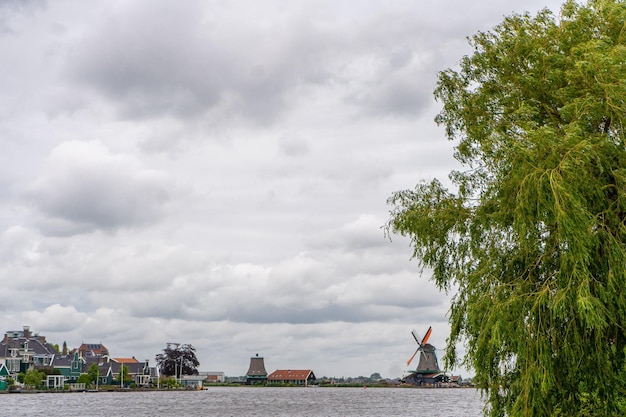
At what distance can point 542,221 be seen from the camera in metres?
17.1

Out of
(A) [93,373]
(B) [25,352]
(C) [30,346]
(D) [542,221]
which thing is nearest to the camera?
(D) [542,221]

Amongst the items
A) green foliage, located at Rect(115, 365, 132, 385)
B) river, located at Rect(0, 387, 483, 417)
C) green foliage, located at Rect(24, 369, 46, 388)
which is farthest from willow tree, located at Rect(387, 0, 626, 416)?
green foliage, located at Rect(115, 365, 132, 385)

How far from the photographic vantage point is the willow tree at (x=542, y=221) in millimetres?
16297

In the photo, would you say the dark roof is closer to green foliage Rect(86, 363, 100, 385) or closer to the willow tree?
green foliage Rect(86, 363, 100, 385)

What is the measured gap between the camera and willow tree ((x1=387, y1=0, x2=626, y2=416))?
642 inches

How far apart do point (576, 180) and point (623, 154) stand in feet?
5.90

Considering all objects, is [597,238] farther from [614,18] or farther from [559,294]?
[614,18]

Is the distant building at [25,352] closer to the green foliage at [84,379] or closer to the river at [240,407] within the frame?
the green foliage at [84,379]

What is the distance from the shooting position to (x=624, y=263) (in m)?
16.3

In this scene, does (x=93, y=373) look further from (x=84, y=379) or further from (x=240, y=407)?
(x=240, y=407)

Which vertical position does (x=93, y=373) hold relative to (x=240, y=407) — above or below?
above

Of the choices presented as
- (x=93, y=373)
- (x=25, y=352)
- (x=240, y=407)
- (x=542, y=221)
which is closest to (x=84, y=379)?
(x=93, y=373)

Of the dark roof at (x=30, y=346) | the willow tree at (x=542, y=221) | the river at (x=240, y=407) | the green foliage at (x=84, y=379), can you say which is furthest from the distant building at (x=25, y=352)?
the willow tree at (x=542, y=221)

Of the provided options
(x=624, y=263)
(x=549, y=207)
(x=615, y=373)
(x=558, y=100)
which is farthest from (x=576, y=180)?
(x=615, y=373)
